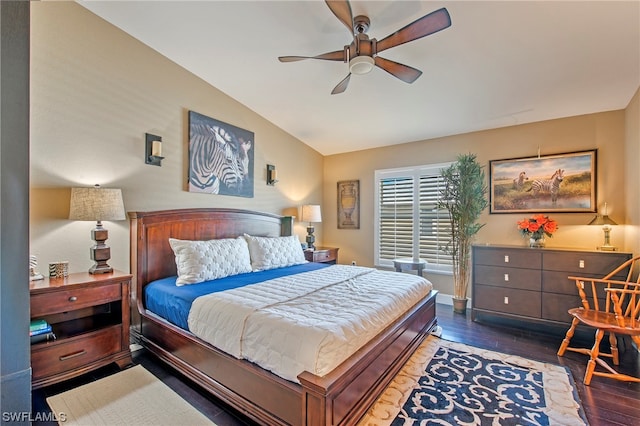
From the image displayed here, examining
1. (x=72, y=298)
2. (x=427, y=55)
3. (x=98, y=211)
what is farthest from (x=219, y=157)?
(x=427, y=55)

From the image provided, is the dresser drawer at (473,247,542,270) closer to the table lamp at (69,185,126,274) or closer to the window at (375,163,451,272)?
the window at (375,163,451,272)

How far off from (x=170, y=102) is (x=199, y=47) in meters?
0.72

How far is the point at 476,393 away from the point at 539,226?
2.28 metres

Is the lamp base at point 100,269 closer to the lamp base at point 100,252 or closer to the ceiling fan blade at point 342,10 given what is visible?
the lamp base at point 100,252

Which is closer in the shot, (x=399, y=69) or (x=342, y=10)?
(x=342, y=10)

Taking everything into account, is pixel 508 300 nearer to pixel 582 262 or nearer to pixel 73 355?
pixel 582 262

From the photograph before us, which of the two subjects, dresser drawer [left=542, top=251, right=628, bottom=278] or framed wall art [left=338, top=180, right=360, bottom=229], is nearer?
dresser drawer [left=542, top=251, right=628, bottom=278]

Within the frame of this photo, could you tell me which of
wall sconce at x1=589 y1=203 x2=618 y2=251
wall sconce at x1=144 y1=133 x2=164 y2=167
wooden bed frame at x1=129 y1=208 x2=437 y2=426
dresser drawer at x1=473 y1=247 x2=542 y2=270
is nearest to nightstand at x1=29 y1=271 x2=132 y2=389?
wooden bed frame at x1=129 y1=208 x2=437 y2=426

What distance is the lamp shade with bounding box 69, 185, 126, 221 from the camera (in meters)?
2.47

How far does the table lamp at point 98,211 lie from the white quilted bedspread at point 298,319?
108cm

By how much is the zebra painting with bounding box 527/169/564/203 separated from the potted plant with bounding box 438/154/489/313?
589 mm

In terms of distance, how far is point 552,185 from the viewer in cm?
372

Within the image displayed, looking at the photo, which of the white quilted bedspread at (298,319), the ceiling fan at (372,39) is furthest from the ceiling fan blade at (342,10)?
the white quilted bedspread at (298,319)

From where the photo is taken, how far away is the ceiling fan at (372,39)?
192 cm
